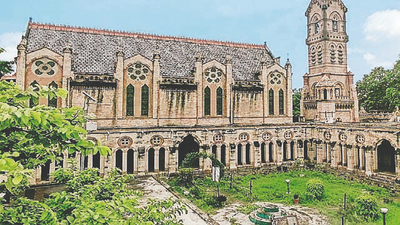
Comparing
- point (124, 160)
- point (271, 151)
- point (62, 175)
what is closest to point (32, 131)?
point (62, 175)

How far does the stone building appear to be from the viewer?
2900cm

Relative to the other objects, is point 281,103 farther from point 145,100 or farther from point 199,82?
point 145,100

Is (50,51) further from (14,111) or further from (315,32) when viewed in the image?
(315,32)

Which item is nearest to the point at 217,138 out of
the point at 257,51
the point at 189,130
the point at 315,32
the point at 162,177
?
the point at 189,130

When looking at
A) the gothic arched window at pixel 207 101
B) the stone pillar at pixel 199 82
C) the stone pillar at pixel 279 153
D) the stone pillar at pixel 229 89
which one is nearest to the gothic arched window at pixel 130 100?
the stone pillar at pixel 199 82

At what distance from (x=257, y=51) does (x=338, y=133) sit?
16.6 m

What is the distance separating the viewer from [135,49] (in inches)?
1406

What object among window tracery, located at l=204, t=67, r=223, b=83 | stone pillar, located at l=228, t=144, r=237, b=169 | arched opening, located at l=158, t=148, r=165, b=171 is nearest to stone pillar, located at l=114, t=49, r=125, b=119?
arched opening, located at l=158, t=148, r=165, b=171

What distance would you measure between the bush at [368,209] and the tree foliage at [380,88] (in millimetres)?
39721

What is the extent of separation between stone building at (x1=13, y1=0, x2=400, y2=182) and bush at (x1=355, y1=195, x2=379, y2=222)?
9506 millimetres

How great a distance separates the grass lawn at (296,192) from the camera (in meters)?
20.9

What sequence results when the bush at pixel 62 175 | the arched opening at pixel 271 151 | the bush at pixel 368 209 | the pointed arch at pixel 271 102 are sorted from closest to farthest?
the bush at pixel 62 175, the bush at pixel 368 209, the arched opening at pixel 271 151, the pointed arch at pixel 271 102

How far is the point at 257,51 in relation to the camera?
42.9 meters

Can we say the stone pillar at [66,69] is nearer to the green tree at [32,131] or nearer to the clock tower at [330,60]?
the green tree at [32,131]
